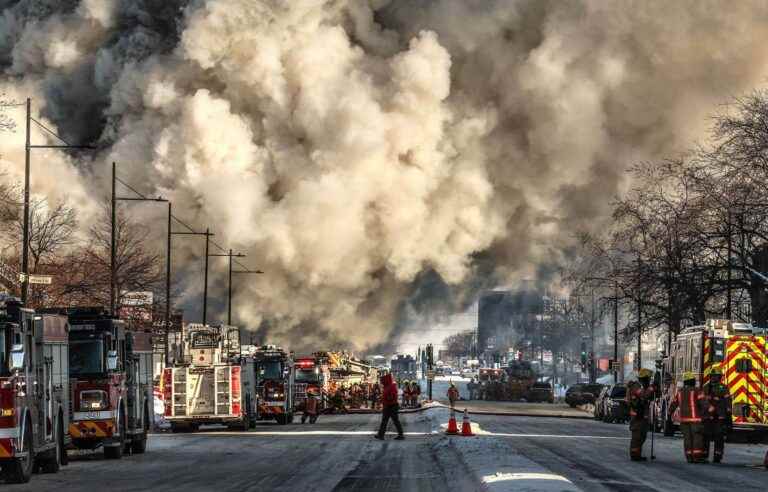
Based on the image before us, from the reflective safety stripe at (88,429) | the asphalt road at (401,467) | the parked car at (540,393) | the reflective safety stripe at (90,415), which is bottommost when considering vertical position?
the parked car at (540,393)

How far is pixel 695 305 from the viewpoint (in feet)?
208

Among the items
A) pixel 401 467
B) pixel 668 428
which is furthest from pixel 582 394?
pixel 401 467

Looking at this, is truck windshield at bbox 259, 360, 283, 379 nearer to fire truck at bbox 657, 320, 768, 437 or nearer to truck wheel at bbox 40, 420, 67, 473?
fire truck at bbox 657, 320, 768, 437

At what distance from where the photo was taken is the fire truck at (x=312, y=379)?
7138 centimetres

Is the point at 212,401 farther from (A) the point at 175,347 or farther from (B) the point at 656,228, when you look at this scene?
(B) the point at 656,228

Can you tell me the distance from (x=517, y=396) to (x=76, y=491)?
99353mm

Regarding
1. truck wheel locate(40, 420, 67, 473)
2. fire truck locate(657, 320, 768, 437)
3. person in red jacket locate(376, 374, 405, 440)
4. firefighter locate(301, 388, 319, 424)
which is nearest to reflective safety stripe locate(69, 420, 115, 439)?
truck wheel locate(40, 420, 67, 473)

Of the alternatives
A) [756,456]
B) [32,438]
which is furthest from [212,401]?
A: [32,438]

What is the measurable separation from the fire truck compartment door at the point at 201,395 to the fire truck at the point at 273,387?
845cm

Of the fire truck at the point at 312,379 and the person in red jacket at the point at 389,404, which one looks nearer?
the person in red jacket at the point at 389,404

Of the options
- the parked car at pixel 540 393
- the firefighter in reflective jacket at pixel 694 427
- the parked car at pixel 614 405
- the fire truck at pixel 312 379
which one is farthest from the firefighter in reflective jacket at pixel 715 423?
the parked car at pixel 540 393

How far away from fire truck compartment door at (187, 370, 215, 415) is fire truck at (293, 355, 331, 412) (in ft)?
53.6

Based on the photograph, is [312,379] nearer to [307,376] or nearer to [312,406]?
[307,376]

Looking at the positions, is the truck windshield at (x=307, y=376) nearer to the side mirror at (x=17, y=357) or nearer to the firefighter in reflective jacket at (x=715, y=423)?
the firefighter in reflective jacket at (x=715, y=423)
